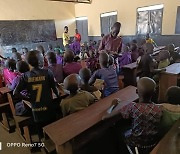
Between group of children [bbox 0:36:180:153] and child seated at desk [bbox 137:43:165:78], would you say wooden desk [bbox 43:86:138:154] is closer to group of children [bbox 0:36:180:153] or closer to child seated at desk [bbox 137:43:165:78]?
group of children [bbox 0:36:180:153]

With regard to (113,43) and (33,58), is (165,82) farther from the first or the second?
(33,58)

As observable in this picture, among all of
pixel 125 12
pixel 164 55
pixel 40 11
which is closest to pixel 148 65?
pixel 164 55

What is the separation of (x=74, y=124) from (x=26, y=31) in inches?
271

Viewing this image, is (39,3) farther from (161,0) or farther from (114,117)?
(114,117)

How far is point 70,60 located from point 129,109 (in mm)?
1600

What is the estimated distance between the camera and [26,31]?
23.7 ft

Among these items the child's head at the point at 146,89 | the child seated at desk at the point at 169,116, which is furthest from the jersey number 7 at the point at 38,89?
the child seated at desk at the point at 169,116

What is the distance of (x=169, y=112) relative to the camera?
1188 millimetres

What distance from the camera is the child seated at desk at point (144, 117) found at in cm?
115

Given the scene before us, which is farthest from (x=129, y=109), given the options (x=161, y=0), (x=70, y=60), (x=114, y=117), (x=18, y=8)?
(x=18, y=8)

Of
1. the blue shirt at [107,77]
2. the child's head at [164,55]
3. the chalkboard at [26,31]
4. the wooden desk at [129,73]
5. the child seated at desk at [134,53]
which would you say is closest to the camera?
the blue shirt at [107,77]

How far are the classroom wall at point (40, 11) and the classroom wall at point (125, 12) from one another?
1.86 feet

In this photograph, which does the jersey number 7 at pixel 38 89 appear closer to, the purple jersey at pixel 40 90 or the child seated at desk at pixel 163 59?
the purple jersey at pixel 40 90

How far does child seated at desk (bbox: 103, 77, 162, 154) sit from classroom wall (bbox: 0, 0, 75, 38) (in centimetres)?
710
